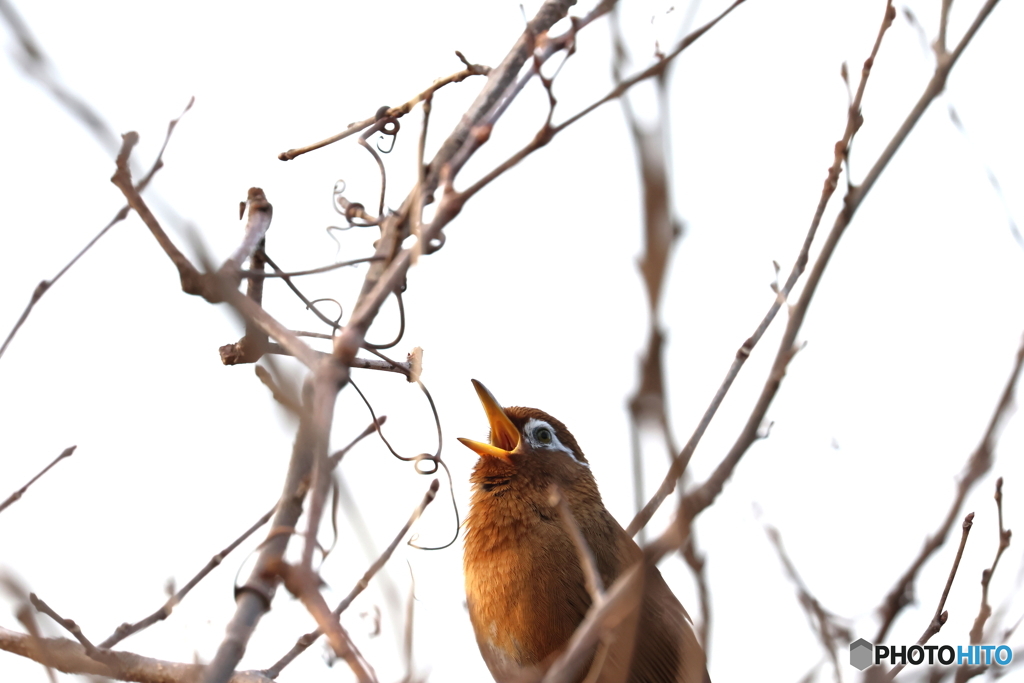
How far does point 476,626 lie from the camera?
177 inches

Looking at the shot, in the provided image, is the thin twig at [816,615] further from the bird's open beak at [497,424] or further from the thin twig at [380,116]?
the bird's open beak at [497,424]

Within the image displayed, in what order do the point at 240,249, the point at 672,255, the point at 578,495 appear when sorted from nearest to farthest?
the point at 672,255 < the point at 240,249 < the point at 578,495

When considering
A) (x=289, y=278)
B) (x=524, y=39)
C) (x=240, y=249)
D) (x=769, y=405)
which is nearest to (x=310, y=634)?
(x=289, y=278)

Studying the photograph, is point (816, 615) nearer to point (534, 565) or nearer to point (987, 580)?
point (987, 580)

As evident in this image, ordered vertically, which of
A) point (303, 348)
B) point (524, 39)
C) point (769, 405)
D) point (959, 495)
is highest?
point (524, 39)

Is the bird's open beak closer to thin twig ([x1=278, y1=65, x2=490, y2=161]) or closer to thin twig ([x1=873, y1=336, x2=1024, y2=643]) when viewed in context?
thin twig ([x1=278, y1=65, x2=490, y2=161])

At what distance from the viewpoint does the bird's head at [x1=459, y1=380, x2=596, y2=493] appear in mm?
5086

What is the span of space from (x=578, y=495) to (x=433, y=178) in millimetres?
3238

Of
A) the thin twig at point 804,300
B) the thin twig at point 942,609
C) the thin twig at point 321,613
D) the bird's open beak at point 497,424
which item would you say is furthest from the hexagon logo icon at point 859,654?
the bird's open beak at point 497,424

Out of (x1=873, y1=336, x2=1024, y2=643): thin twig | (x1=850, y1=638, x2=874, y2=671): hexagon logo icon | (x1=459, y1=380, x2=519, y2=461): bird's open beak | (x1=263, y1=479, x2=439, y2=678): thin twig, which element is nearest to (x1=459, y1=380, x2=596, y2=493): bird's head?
(x1=459, y1=380, x2=519, y2=461): bird's open beak

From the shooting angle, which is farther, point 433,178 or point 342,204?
point 342,204

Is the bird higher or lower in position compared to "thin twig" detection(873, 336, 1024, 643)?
higher

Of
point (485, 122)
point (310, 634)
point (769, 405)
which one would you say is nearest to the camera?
point (769, 405)

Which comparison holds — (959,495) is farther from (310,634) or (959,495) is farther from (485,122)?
(310,634)
